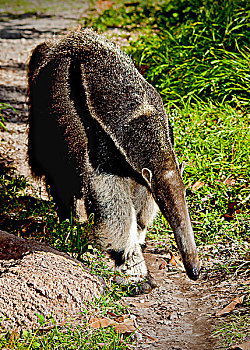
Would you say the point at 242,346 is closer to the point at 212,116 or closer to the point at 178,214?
the point at 178,214

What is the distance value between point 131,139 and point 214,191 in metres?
1.89

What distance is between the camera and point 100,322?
362 cm

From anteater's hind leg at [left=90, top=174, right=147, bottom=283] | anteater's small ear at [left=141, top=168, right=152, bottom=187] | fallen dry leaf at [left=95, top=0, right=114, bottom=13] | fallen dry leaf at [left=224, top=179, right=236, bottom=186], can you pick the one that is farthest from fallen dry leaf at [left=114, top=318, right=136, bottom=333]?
fallen dry leaf at [left=95, top=0, right=114, bottom=13]

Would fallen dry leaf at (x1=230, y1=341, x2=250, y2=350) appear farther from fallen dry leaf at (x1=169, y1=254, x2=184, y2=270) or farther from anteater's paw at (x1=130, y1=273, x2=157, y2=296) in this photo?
fallen dry leaf at (x1=169, y1=254, x2=184, y2=270)

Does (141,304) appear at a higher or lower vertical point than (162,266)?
higher

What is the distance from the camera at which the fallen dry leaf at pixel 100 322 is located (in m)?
3.59

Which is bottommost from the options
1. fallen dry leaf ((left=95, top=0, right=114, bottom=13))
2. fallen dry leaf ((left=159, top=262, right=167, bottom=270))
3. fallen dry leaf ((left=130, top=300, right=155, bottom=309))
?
fallen dry leaf ((left=159, top=262, right=167, bottom=270))

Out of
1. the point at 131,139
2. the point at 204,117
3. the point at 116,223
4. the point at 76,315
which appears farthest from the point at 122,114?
the point at 204,117

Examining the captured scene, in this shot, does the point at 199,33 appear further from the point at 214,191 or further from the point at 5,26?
the point at 5,26

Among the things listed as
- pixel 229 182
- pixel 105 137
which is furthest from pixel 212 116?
pixel 105 137

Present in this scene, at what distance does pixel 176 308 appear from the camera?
4.16m

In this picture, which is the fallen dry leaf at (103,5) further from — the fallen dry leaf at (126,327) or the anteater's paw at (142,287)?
the fallen dry leaf at (126,327)

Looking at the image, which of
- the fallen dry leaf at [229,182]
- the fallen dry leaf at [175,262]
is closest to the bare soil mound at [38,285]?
the fallen dry leaf at [175,262]

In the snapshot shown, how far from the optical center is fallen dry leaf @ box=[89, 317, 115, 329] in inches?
141
